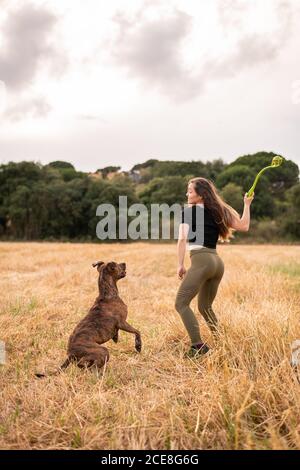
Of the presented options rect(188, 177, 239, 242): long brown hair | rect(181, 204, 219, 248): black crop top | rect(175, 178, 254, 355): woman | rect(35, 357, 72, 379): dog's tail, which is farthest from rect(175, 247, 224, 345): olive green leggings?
rect(35, 357, 72, 379): dog's tail

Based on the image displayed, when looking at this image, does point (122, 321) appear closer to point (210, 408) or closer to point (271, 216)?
point (210, 408)

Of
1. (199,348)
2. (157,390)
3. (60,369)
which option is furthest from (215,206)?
(60,369)

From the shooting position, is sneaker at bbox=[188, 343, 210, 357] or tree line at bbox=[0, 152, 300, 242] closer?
sneaker at bbox=[188, 343, 210, 357]

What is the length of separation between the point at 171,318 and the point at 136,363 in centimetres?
140

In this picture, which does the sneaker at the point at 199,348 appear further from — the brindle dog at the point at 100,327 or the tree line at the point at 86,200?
the tree line at the point at 86,200

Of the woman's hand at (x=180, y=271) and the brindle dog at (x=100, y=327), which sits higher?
the woman's hand at (x=180, y=271)

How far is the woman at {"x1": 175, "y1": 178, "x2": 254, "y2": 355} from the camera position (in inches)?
198

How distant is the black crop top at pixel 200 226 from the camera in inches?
201

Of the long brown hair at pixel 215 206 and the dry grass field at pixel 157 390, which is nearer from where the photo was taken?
the dry grass field at pixel 157 390

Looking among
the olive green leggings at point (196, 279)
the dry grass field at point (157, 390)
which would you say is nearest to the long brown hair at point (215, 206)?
the olive green leggings at point (196, 279)

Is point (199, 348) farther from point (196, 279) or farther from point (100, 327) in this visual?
point (100, 327)

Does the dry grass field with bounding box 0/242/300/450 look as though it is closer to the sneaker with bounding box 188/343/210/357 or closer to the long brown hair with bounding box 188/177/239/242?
the sneaker with bounding box 188/343/210/357

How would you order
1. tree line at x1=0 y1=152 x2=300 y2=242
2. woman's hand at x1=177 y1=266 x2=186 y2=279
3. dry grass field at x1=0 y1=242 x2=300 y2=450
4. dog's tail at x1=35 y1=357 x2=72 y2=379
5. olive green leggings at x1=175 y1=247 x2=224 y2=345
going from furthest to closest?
1. tree line at x1=0 y1=152 x2=300 y2=242
2. woman's hand at x1=177 y1=266 x2=186 y2=279
3. olive green leggings at x1=175 y1=247 x2=224 y2=345
4. dog's tail at x1=35 y1=357 x2=72 y2=379
5. dry grass field at x1=0 y1=242 x2=300 y2=450

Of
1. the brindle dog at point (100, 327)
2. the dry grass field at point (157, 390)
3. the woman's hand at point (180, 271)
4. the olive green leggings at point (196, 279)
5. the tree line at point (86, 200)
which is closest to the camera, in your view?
the dry grass field at point (157, 390)
